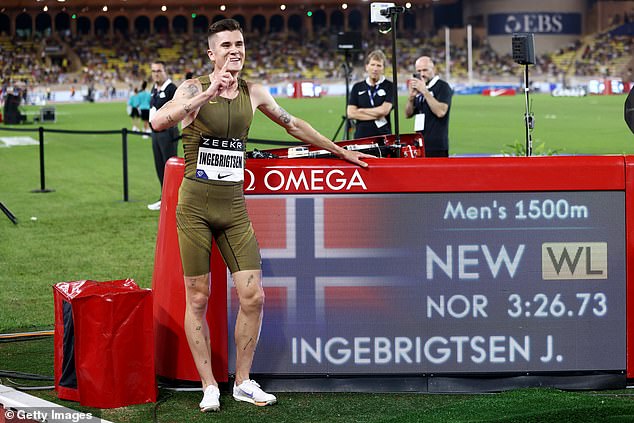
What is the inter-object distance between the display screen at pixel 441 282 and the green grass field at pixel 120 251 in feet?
0.75

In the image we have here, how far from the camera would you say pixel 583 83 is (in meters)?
75.5

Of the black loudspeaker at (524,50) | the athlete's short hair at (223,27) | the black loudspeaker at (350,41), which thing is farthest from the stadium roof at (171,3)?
the athlete's short hair at (223,27)

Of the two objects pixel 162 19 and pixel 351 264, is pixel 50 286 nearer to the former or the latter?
pixel 351 264

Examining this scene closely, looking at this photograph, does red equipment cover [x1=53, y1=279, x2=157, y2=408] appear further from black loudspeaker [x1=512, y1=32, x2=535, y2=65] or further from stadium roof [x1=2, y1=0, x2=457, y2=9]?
stadium roof [x1=2, y1=0, x2=457, y2=9]

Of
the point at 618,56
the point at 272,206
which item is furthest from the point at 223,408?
the point at 618,56

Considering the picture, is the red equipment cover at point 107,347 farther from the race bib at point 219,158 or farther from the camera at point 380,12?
the camera at point 380,12

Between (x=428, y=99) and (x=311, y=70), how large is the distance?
3019 inches

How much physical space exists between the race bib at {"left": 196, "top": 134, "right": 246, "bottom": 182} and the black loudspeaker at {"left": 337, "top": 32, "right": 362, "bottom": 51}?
1158cm

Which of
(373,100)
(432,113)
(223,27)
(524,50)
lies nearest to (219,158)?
(223,27)

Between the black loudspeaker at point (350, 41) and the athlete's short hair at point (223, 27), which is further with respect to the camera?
the black loudspeaker at point (350, 41)

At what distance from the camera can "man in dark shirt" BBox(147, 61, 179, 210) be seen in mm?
13555

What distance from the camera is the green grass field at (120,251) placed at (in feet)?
18.4

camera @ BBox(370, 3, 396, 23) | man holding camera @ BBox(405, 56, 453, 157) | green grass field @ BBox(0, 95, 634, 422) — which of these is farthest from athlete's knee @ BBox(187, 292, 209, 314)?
man holding camera @ BBox(405, 56, 453, 157)

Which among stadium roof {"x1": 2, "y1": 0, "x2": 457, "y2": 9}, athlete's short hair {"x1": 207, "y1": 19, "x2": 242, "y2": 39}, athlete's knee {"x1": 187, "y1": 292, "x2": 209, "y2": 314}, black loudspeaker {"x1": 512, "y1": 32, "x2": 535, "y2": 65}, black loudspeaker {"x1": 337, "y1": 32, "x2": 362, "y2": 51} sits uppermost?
stadium roof {"x1": 2, "y1": 0, "x2": 457, "y2": 9}
